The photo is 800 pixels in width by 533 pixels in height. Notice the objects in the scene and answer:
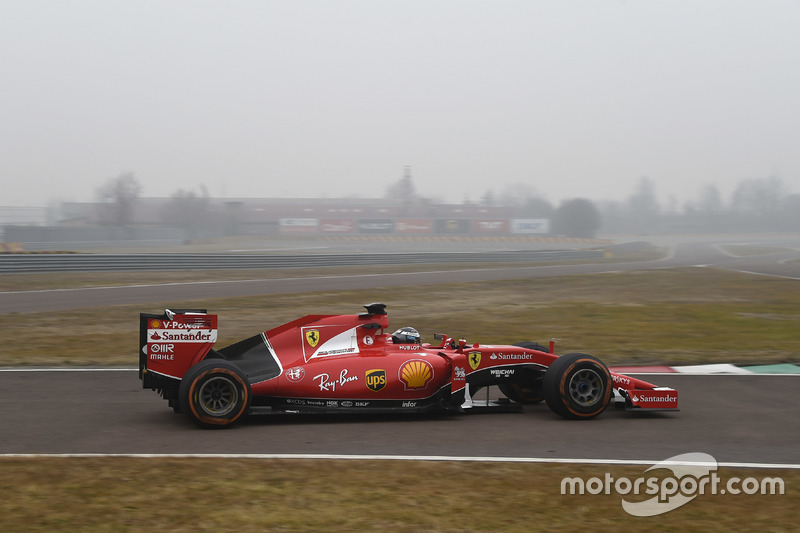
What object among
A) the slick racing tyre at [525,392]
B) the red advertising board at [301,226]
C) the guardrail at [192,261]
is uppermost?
the red advertising board at [301,226]

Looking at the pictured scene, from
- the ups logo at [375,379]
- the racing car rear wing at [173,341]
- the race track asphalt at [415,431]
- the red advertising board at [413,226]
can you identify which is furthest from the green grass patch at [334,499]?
the red advertising board at [413,226]

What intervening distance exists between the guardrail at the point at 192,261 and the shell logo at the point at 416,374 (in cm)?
2953

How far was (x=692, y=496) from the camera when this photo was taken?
6129 mm

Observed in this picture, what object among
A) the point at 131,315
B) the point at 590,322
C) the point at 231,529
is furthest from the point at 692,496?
the point at 131,315

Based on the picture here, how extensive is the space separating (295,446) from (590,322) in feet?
43.1

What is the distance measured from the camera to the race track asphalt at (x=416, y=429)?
7477 millimetres

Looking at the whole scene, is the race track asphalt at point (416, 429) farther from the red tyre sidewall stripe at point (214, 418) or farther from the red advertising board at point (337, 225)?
the red advertising board at point (337, 225)

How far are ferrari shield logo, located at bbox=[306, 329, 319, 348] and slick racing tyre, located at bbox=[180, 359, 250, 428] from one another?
0.96 m

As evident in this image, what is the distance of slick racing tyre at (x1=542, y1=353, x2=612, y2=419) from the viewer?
895cm

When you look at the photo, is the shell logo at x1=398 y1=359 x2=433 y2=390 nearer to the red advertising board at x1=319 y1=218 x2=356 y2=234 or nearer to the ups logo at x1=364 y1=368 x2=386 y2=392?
the ups logo at x1=364 y1=368 x2=386 y2=392

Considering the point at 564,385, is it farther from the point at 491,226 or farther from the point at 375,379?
the point at 491,226

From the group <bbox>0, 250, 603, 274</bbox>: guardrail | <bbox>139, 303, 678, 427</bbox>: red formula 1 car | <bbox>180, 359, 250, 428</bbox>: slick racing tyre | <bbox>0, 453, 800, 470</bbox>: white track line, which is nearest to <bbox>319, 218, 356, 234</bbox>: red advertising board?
<bbox>0, 250, 603, 274</bbox>: guardrail

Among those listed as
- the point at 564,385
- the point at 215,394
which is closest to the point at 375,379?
the point at 215,394

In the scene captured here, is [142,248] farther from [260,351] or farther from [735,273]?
[260,351]
